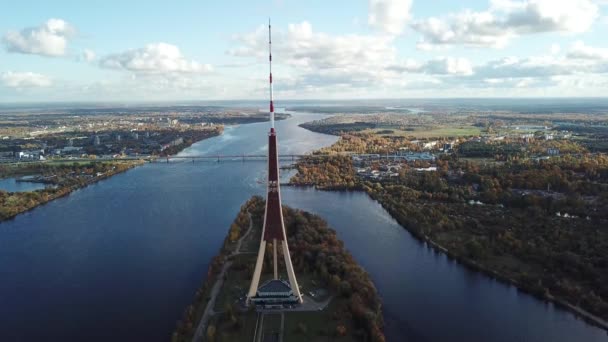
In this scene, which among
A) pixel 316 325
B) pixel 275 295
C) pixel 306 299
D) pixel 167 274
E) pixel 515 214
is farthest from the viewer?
pixel 515 214

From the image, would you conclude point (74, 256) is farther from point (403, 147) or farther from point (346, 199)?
point (403, 147)

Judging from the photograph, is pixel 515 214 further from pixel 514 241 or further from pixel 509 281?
pixel 509 281

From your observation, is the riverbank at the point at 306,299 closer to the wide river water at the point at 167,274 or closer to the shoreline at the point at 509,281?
the wide river water at the point at 167,274

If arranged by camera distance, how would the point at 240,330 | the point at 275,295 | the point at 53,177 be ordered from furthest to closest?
the point at 53,177
the point at 275,295
the point at 240,330

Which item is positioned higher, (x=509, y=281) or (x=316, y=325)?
(x=316, y=325)

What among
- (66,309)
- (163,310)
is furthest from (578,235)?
(66,309)

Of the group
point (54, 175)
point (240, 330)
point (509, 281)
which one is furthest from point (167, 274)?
point (54, 175)

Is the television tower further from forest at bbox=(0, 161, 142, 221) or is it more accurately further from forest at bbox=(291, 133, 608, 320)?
forest at bbox=(0, 161, 142, 221)
